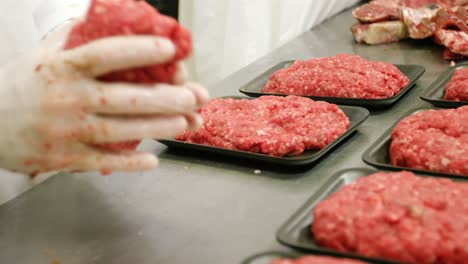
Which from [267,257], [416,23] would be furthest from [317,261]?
[416,23]

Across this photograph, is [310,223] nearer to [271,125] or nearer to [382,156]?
[382,156]

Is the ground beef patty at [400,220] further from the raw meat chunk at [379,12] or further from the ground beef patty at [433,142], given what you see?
the raw meat chunk at [379,12]

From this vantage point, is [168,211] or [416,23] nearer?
[168,211]

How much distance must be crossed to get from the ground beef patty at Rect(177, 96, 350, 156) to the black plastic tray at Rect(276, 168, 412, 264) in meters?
0.21

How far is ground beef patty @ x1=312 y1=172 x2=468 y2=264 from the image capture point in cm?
114

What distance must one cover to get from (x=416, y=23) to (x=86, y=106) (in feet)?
5.82

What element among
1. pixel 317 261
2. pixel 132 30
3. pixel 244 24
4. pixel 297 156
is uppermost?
pixel 132 30

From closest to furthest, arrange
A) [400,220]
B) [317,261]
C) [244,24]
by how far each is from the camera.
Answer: [317,261] → [400,220] → [244,24]

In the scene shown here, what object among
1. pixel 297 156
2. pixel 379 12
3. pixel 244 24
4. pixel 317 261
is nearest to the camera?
pixel 317 261

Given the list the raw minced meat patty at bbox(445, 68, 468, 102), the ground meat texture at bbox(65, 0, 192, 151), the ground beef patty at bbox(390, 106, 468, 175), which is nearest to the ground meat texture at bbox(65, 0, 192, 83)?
the ground meat texture at bbox(65, 0, 192, 151)

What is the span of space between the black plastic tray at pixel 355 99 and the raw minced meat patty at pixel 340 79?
3cm

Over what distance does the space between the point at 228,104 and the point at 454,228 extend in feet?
3.09

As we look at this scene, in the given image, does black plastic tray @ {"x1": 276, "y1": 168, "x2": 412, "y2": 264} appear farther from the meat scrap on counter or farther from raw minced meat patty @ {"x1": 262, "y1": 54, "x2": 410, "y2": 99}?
the meat scrap on counter

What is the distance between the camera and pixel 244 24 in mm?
3189
